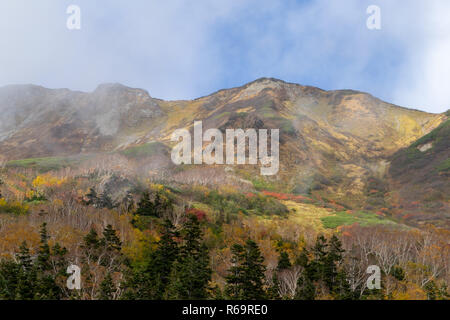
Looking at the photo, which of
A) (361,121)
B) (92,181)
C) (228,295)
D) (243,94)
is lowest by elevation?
(228,295)

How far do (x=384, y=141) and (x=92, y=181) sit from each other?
115m

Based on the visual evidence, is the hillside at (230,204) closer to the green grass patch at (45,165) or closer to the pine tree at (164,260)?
the pine tree at (164,260)

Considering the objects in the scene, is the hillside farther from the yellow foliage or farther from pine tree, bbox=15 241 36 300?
the yellow foliage

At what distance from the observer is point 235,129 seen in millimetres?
107000

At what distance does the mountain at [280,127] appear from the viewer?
8669 cm

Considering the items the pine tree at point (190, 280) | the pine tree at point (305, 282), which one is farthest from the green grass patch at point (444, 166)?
the pine tree at point (190, 280)

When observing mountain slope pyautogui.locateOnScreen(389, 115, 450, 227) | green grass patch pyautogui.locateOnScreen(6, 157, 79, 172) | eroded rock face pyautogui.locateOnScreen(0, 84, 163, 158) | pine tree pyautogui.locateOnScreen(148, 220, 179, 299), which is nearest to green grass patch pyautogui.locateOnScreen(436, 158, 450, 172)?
mountain slope pyautogui.locateOnScreen(389, 115, 450, 227)

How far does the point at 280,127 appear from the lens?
107250 mm

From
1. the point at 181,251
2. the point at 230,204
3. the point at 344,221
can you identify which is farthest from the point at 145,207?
the point at 344,221

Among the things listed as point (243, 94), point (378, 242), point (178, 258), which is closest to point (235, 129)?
point (243, 94)

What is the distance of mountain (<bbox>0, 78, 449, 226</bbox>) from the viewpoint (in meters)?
86.7

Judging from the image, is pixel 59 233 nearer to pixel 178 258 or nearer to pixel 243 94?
pixel 178 258
